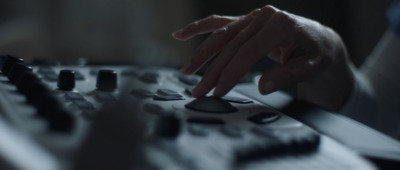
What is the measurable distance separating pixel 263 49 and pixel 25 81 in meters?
0.29

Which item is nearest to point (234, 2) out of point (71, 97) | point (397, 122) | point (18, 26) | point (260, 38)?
point (18, 26)

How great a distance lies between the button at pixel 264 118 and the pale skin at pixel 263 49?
9cm

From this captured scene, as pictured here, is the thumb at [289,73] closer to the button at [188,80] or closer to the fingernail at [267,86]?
the fingernail at [267,86]

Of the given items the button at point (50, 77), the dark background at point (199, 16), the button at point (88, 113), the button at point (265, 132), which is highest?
the button at point (88, 113)

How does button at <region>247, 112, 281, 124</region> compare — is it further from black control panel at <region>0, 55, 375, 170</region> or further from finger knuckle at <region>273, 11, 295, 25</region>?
finger knuckle at <region>273, 11, 295, 25</region>

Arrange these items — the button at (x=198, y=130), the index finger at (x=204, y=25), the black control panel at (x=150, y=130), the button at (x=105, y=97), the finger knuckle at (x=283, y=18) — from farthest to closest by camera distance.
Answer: the index finger at (x=204, y=25) → the finger knuckle at (x=283, y=18) → the button at (x=105, y=97) → the button at (x=198, y=130) → the black control panel at (x=150, y=130)

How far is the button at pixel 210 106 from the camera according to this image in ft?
1.50

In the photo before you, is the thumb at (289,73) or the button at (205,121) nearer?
the button at (205,121)

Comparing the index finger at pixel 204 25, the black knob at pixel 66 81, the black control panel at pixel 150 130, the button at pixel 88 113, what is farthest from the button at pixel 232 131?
the index finger at pixel 204 25

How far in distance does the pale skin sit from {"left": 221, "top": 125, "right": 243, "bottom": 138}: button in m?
0.15

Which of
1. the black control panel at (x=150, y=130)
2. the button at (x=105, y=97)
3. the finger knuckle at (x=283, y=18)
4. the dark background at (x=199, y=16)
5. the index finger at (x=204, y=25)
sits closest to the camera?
the black control panel at (x=150, y=130)

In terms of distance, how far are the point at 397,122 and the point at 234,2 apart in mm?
1035

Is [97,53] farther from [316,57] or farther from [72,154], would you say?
[72,154]

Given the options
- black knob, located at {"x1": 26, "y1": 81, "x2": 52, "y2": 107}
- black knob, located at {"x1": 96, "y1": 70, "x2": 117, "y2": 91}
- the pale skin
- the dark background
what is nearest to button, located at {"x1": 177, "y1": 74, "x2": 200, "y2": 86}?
the pale skin
